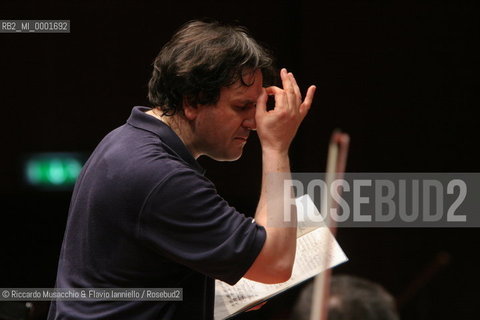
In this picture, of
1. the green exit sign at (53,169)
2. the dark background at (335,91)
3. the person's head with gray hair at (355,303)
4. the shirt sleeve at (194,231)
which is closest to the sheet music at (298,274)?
the person's head with gray hair at (355,303)

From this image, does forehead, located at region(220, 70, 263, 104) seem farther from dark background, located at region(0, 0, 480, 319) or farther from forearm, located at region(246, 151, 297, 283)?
dark background, located at region(0, 0, 480, 319)

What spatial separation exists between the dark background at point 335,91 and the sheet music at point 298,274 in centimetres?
149

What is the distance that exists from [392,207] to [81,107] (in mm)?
1413

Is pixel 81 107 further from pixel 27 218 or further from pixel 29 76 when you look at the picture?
pixel 27 218

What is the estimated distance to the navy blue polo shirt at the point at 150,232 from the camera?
1366 millimetres

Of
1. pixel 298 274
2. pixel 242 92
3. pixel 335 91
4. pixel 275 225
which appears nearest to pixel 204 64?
pixel 242 92

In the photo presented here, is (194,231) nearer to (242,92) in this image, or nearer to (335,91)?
(242,92)

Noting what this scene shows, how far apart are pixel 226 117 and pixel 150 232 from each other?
31cm

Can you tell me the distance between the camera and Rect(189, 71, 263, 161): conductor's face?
5.10 feet

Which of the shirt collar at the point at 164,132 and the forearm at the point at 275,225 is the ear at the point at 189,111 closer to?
the shirt collar at the point at 164,132

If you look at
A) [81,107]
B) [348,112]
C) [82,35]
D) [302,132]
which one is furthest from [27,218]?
[348,112]

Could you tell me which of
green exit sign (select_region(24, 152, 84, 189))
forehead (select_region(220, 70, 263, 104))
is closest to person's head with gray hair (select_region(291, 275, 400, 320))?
forehead (select_region(220, 70, 263, 104))

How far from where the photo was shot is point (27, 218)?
306cm

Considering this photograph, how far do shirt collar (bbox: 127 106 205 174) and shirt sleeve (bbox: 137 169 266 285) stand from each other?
116 mm
